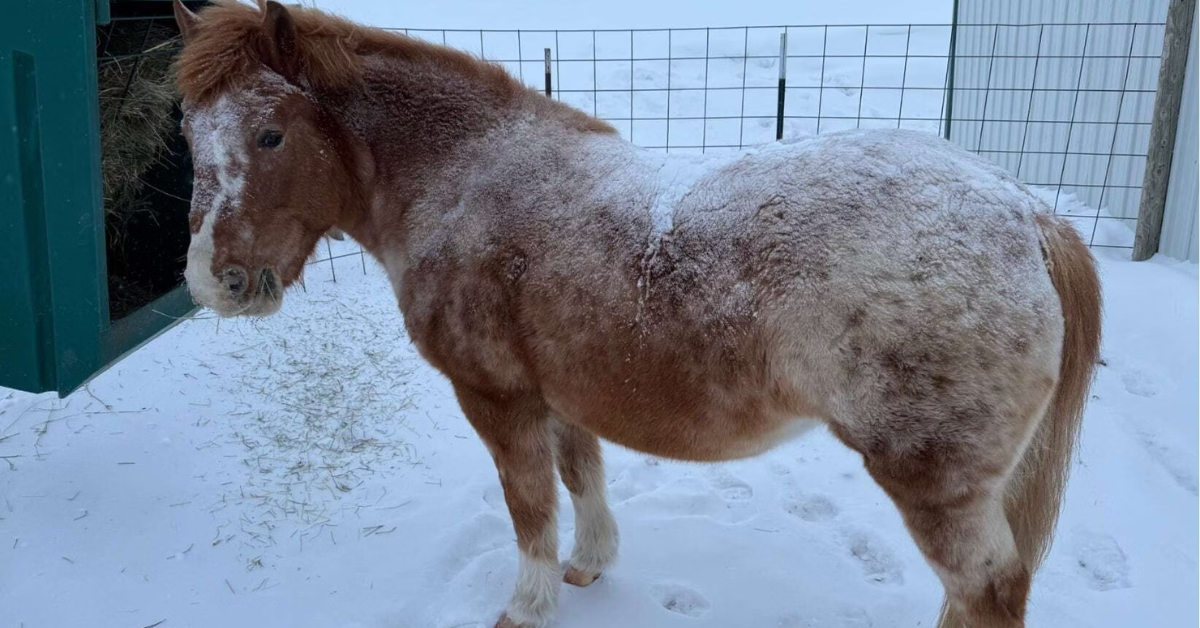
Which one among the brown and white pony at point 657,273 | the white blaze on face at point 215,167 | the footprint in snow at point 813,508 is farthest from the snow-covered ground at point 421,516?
the white blaze on face at point 215,167

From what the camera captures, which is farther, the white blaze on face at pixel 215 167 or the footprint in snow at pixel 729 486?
the footprint in snow at pixel 729 486

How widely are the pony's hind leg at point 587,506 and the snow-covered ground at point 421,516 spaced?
91mm

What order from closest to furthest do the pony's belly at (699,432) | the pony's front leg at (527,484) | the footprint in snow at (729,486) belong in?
1. the pony's belly at (699,432)
2. the pony's front leg at (527,484)
3. the footprint in snow at (729,486)

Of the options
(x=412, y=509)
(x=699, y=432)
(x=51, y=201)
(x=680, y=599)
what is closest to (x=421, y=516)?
(x=412, y=509)

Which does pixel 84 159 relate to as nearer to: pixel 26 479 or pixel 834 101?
pixel 26 479

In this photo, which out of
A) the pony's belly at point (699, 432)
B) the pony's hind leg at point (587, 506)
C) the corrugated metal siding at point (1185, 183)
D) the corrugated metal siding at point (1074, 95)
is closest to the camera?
the pony's belly at point (699, 432)

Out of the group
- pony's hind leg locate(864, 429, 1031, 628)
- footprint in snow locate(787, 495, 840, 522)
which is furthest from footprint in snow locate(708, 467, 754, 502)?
pony's hind leg locate(864, 429, 1031, 628)

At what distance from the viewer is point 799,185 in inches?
79.0

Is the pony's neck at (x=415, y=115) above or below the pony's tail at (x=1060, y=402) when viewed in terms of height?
above

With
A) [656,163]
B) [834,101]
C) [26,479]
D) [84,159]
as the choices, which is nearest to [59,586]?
[26,479]

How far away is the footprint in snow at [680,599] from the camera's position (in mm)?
2959

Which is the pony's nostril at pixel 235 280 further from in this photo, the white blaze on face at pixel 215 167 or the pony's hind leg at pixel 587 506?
the pony's hind leg at pixel 587 506

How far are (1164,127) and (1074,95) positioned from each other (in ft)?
4.02

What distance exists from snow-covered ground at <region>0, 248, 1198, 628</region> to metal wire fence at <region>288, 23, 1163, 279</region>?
1.93 metres
